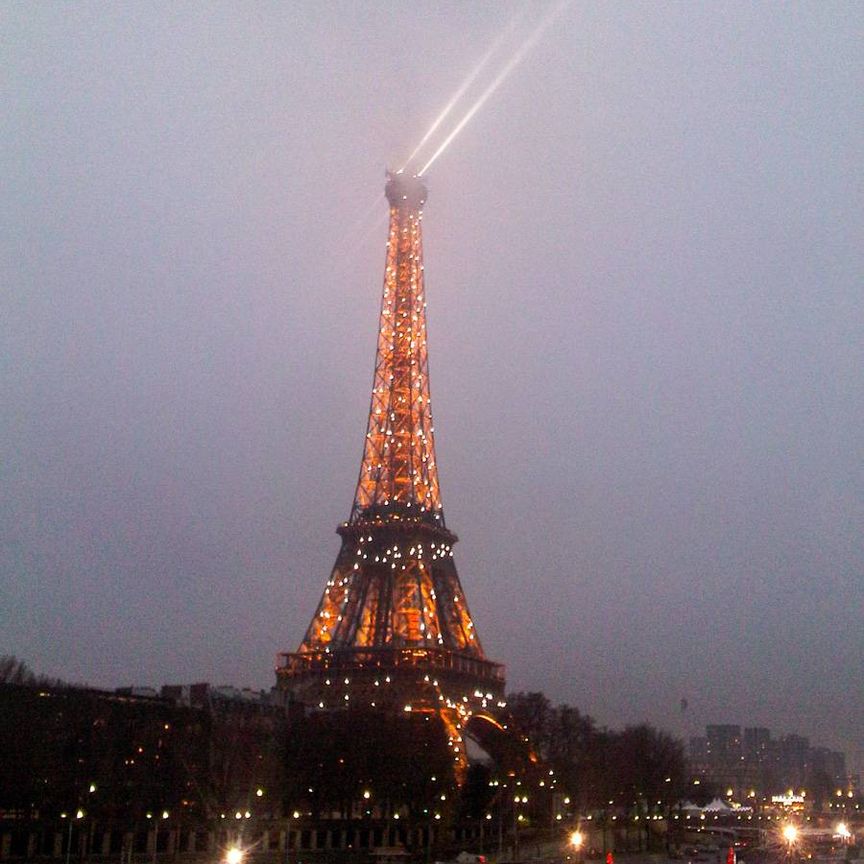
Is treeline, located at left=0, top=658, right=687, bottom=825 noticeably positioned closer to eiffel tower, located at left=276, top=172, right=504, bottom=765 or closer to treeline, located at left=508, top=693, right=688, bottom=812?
treeline, located at left=508, top=693, right=688, bottom=812

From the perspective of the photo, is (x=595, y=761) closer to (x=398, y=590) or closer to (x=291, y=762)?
(x=398, y=590)

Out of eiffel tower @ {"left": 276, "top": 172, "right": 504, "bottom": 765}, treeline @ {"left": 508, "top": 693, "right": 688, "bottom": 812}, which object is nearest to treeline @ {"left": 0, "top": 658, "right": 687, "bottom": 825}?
treeline @ {"left": 508, "top": 693, "right": 688, "bottom": 812}

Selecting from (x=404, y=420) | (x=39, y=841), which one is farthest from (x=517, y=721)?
(x=39, y=841)

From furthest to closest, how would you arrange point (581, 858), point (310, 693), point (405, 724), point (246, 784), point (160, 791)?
point (310, 693)
point (405, 724)
point (246, 784)
point (160, 791)
point (581, 858)

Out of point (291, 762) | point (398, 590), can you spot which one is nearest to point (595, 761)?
point (398, 590)

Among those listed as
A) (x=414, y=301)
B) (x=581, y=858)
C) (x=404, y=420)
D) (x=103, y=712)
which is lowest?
(x=581, y=858)

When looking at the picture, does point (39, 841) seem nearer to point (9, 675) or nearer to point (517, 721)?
point (9, 675)

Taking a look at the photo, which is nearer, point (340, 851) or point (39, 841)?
point (39, 841)

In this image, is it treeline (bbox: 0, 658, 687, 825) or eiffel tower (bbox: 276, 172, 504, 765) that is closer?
treeline (bbox: 0, 658, 687, 825)

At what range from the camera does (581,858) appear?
6156 centimetres

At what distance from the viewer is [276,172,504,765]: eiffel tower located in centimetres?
9919

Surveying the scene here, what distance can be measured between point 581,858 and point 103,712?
96.3 ft

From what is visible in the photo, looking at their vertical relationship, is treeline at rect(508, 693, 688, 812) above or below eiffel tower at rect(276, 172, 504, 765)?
below

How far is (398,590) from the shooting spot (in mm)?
103625
